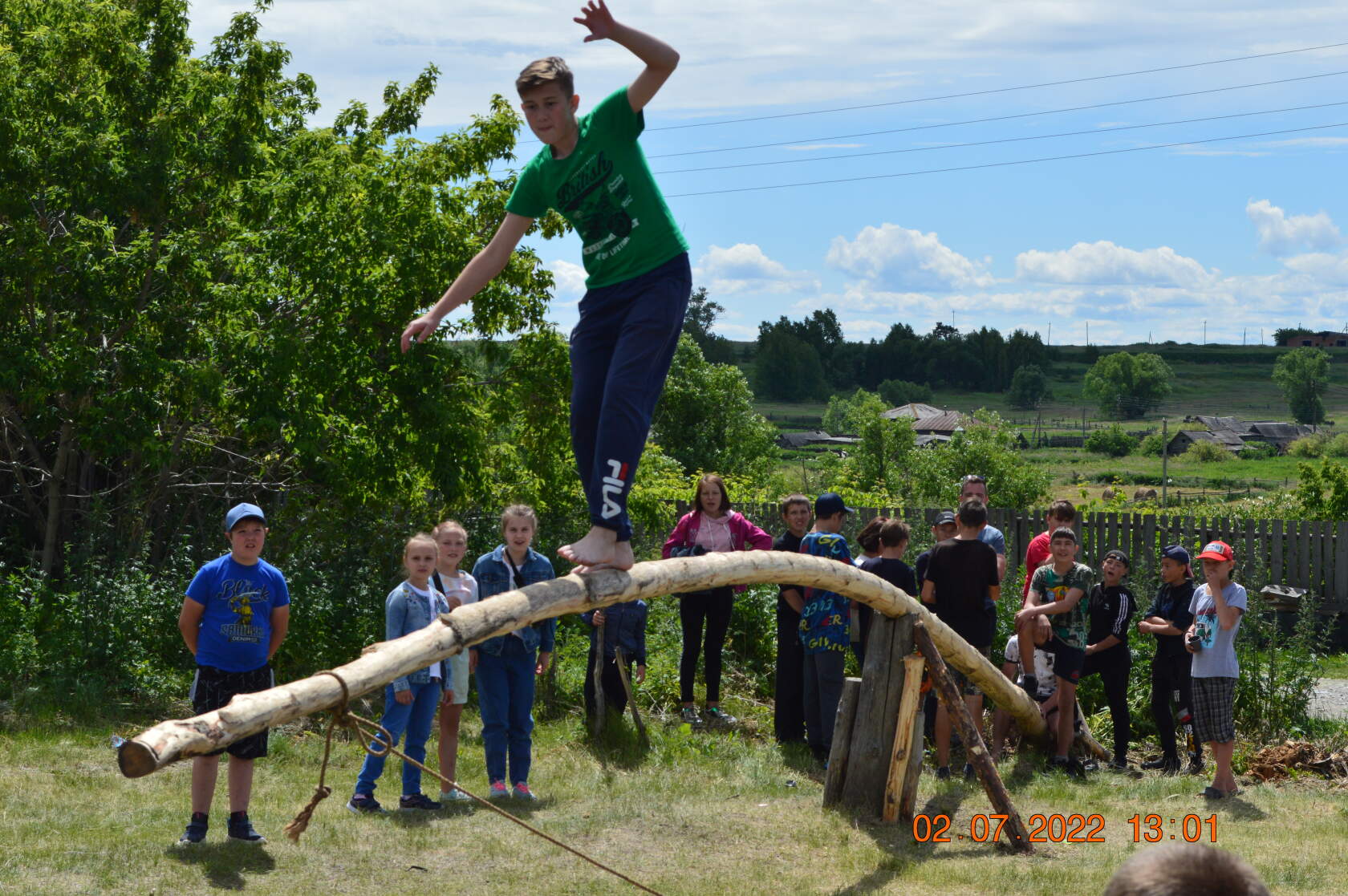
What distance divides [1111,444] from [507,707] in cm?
11171

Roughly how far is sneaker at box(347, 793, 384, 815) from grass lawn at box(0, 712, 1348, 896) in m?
0.10

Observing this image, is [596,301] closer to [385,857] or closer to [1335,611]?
[385,857]

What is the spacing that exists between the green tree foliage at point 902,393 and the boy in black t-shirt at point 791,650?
127958 millimetres

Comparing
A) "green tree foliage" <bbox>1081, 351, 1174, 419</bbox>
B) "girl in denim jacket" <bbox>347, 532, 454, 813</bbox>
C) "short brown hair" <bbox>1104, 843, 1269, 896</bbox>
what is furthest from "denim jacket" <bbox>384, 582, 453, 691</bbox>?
"green tree foliage" <bbox>1081, 351, 1174, 419</bbox>

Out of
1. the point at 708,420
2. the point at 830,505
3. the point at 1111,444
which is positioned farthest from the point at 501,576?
the point at 1111,444

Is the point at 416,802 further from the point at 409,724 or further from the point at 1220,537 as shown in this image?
the point at 1220,537

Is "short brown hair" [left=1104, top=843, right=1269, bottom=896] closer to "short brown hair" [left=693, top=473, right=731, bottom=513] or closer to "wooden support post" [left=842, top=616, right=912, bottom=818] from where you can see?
"wooden support post" [left=842, top=616, right=912, bottom=818]

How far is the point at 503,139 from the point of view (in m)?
13.2

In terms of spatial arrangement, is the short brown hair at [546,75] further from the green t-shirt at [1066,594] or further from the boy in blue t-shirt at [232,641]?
the green t-shirt at [1066,594]

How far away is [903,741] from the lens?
24.3 feet

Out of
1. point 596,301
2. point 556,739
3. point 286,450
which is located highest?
point 596,301

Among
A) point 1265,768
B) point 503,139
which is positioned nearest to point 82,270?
point 503,139

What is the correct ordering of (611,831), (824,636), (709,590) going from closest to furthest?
(611,831), (824,636), (709,590)

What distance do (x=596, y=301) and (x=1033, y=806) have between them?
184 inches
